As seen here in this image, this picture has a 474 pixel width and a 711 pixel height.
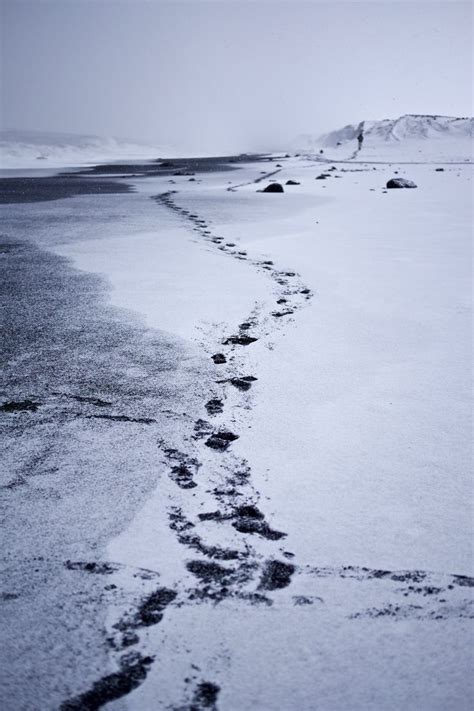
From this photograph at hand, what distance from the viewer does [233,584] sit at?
88 cm

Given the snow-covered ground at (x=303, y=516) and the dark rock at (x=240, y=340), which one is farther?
the dark rock at (x=240, y=340)

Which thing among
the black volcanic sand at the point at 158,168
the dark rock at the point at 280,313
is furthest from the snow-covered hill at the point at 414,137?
the dark rock at the point at 280,313

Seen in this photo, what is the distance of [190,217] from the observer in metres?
5.16

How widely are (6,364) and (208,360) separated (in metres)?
0.73

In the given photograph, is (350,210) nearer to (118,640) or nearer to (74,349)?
(74,349)

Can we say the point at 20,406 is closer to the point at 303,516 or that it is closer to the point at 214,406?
the point at 214,406

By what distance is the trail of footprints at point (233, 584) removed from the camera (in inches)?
29.2

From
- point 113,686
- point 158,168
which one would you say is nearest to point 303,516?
point 113,686

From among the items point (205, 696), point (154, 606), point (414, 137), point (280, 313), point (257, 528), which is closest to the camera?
point (205, 696)

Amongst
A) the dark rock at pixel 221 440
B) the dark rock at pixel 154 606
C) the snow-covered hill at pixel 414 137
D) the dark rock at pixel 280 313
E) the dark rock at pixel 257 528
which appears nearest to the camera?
the dark rock at pixel 154 606

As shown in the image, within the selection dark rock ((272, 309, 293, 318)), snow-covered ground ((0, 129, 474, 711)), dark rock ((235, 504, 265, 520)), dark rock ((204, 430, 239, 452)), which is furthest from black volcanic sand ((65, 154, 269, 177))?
dark rock ((235, 504, 265, 520))

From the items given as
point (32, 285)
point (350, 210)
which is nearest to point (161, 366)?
point (32, 285)

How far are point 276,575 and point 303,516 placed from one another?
166 millimetres

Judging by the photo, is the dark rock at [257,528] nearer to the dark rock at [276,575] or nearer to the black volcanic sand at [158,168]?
the dark rock at [276,575]
